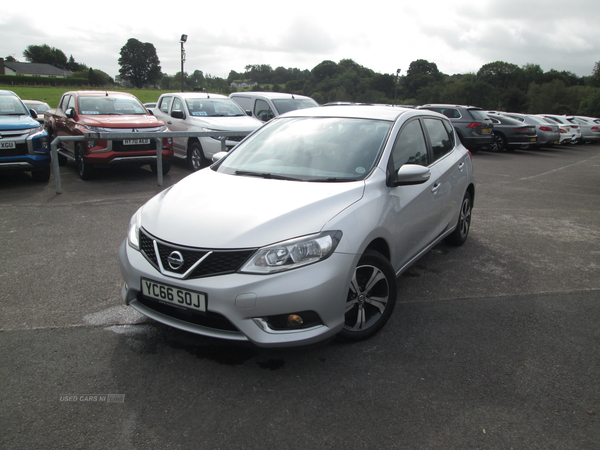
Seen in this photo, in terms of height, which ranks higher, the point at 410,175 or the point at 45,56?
the point at 45,56

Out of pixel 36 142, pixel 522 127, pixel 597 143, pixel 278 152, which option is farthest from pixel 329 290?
pixel 597 143

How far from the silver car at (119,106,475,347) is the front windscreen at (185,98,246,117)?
23.4 ft

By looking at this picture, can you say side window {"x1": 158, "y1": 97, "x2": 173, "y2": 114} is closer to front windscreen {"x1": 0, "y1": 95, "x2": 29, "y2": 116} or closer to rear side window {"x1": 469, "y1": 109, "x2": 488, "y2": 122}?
front windscreen {"x1": 0, "y1": 95, "x2": 29, "y2": 116}

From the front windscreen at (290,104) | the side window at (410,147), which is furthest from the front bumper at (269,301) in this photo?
the front windscreen at (290,104)

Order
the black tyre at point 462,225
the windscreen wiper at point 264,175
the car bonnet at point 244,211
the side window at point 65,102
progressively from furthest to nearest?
the side window at point 65,102, the black tyre at point 462,225, the windscreen wiper at point 264,175, the car bonnet at point 244,211

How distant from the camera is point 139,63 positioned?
348ft

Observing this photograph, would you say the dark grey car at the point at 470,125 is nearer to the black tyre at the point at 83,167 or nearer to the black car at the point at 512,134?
the black car at the point at 512,134

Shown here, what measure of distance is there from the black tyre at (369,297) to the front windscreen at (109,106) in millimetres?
8332

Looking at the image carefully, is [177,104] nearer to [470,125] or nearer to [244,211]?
[244,211]

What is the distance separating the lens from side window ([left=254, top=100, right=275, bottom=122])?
39.0 feet

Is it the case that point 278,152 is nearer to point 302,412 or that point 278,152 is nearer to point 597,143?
point 302,412

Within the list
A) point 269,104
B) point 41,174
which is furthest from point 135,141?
point 269,104

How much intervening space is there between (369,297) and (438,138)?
2340 mm

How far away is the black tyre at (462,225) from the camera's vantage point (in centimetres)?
542
